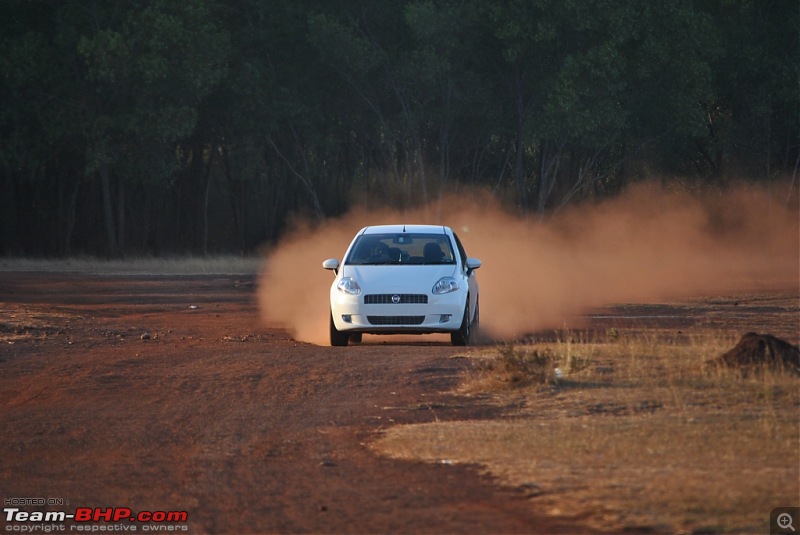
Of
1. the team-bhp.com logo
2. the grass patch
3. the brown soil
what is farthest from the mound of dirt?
the team-bhp.com logo

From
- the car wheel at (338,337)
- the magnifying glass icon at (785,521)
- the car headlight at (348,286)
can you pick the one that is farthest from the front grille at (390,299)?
the magnifying glass icon at (785,521)

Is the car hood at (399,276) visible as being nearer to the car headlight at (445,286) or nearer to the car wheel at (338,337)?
the car headlight at (445,286)

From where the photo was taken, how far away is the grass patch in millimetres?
8266

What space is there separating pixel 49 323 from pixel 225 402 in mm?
11783

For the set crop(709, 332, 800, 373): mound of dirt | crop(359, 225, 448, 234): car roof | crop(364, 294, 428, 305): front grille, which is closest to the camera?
crop(709, 332, 800, 373): mound of dirt

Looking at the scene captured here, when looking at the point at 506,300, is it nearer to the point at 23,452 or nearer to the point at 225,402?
the point at 225,402

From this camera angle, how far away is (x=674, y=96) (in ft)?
178

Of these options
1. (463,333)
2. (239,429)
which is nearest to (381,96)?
(463,333)

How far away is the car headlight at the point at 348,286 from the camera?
18.6 metres

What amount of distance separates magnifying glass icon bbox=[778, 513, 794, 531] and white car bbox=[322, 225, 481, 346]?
10796 mm

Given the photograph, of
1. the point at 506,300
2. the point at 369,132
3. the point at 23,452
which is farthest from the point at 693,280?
the point at 23,452

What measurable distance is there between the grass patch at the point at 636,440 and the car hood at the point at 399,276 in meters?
3.62

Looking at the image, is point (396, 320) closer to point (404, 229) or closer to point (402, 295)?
point (402, 295)

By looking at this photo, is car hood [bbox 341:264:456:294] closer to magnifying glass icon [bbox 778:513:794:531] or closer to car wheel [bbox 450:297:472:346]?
car wheel [bbox 450:297:472:346]
